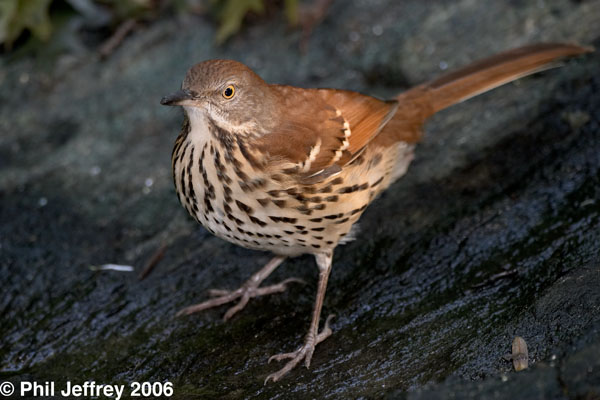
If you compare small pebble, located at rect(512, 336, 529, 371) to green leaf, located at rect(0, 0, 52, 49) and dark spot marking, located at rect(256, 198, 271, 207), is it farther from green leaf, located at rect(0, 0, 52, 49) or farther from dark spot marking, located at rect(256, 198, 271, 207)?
green leaf, located at rect(0, 0, 52, 49)

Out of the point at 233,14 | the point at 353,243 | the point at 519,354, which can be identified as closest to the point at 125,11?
the point at 233,14

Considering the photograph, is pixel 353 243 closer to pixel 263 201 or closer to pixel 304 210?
pixel 304 210

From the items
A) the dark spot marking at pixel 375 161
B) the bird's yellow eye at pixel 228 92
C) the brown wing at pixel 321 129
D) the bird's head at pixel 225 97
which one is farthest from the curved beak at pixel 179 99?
the dark spot marking at pixel 375 161

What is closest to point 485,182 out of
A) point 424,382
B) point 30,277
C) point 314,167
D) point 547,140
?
point 547,140

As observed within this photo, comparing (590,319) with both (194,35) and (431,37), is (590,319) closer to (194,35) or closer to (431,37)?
(431,37)

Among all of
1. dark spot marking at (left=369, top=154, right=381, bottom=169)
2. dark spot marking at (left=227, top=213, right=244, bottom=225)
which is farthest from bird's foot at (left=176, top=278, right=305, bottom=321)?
dark spot marking at (left=369, top=154, right=381, bottom=169)

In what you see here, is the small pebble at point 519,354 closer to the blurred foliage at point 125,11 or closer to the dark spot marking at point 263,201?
the dark spot marking at point 263,201
